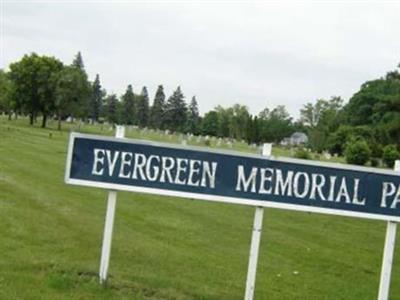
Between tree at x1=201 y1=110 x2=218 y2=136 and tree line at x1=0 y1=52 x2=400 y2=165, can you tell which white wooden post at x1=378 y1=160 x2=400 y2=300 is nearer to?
tree line at x1=0 y1=52 x2=400 y2=165

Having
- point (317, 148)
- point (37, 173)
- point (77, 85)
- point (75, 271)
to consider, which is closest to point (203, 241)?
point (75, 271)

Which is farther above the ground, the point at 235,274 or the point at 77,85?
the point at 77,85

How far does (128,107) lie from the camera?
113875 mm

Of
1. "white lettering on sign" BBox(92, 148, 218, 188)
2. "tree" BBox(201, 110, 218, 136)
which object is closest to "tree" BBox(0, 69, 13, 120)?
"tree" BBox(201, 110, 218, 136)

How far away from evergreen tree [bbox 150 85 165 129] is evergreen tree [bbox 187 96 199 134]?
5687mm

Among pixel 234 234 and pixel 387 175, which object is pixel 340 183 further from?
pixel 234 234

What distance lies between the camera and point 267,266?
9344mm

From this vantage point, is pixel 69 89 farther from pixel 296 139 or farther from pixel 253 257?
pixel 296 139

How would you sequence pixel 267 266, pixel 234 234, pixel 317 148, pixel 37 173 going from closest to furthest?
pixel 267 266 → pixel 234 234 → pixel 37 173 → pixel 317 148

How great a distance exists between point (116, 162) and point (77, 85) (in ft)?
200

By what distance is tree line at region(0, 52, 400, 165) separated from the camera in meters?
53.0

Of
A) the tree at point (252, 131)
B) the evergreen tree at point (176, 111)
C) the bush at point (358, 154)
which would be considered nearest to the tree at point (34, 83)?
the bush at point (358, 154)

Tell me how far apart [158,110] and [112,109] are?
859 centimetres

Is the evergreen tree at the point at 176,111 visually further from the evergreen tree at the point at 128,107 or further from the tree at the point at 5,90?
the tree at the point at 5,90
